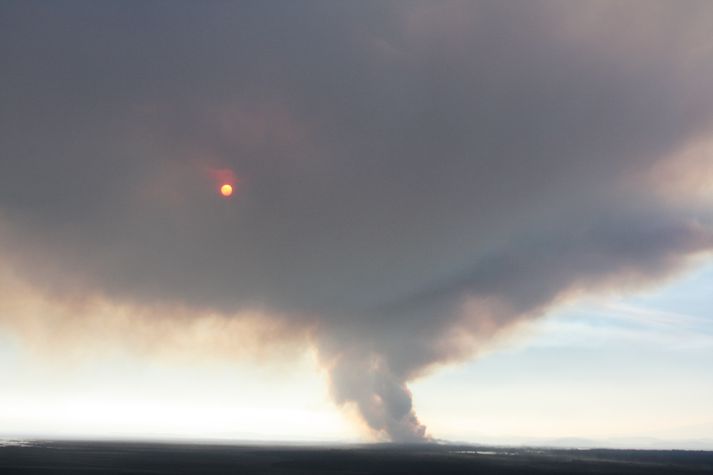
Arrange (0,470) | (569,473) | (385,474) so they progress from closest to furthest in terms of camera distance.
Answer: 1. (0,470)
2. (385,474)
3. (569,473)

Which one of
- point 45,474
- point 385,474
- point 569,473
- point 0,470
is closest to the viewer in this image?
point 45,474

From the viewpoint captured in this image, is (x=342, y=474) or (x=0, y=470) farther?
(x=342, y=474)

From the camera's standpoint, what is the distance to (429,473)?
125m

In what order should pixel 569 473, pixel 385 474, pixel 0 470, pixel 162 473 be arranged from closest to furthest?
pixel 0 470
pixel 162 473
pixel 385 474
pixel 569 473

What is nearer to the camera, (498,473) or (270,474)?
(270,474)

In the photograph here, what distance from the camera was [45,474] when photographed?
94.3 meters

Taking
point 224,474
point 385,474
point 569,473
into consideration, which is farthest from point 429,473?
point 224,474

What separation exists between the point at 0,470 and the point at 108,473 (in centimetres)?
1618

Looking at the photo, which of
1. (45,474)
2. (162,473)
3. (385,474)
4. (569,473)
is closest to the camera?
(45,474)

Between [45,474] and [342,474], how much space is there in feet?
162

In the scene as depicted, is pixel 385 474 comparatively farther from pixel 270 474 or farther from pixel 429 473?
pixel 270 474

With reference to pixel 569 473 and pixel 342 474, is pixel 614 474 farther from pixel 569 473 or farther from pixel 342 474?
pixel 342 474

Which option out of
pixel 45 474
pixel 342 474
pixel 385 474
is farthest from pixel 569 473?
pixel 45 474

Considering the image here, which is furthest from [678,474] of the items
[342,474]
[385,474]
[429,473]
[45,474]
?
[45,474]
